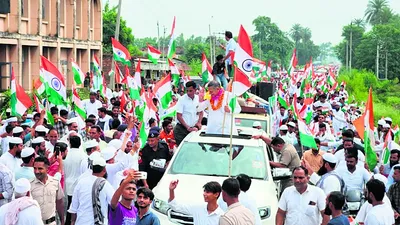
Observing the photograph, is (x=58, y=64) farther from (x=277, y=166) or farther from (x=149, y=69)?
(x=277, y=166)

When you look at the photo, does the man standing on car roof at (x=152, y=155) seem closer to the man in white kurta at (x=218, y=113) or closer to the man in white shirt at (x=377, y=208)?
the man in white kurta at (x=218, y=113)

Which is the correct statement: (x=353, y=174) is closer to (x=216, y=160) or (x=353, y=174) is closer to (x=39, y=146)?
(x=216, y=160)

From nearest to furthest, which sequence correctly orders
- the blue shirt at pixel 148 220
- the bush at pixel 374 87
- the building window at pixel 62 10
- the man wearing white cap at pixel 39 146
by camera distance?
the blue shirt at pixel 148 220, the man wearing white cap at pixel 39 146, the building window at pixel 62 10, the bush at pixel 374 87

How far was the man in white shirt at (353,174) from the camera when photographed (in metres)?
10.2

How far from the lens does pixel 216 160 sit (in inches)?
423

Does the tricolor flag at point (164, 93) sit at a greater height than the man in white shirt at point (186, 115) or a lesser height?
greater

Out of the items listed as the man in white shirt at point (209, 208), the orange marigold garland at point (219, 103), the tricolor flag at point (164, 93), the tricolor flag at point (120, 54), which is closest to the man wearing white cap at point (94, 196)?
the man in white shirt at point (209, 208)

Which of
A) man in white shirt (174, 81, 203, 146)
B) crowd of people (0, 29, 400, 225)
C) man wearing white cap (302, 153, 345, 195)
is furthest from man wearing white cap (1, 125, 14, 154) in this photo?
man wearing white cap (302, 153, 345, 195)

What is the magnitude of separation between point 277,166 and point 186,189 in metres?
1.93

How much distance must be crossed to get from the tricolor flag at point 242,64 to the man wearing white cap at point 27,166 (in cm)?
324

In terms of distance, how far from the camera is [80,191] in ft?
27.2

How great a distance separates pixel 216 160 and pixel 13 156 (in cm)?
285

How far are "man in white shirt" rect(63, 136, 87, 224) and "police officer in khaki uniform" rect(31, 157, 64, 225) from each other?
1445 millimetres

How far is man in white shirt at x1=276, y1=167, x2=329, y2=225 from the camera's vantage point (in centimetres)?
873
